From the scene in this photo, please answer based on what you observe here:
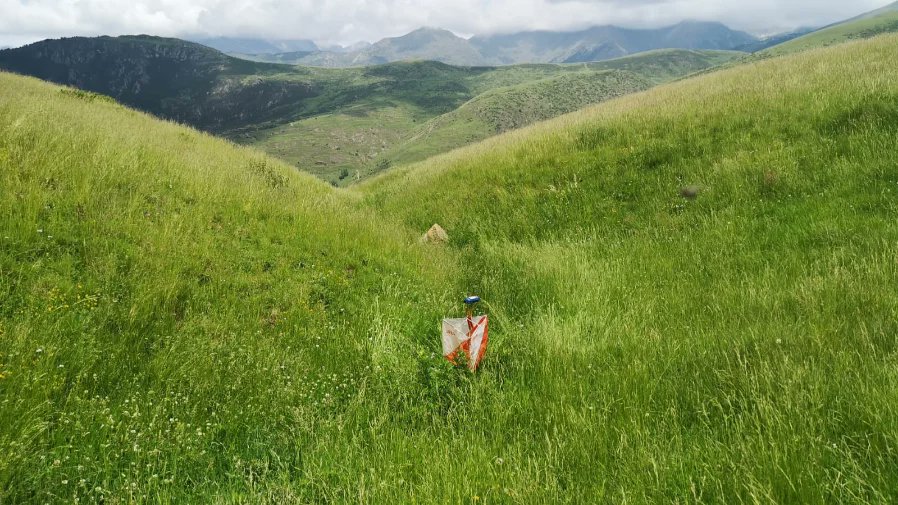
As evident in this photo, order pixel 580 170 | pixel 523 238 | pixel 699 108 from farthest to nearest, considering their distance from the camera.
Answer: pixel 699 108, pixel 580 170, pixel 523 238

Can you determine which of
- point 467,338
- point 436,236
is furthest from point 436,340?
point 436,236

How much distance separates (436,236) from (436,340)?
5.72m

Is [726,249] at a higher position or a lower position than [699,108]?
lower

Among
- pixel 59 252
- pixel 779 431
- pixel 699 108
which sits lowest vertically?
pixel 779 431

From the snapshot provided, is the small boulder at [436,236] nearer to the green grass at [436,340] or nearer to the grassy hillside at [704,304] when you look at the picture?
the grassy hillside at [704,304]

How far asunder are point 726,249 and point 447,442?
5.35m

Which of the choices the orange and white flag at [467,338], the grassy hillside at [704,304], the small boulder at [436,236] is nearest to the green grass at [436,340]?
the grassy hillside at [704,304]

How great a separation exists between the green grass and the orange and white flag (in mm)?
168

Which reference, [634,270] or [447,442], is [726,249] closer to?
[634,270]

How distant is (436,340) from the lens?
510 cm

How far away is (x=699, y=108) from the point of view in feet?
39.6

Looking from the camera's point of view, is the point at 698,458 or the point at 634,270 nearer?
the point at 698,458

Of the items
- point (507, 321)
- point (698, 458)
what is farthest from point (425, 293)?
point (698, 458)

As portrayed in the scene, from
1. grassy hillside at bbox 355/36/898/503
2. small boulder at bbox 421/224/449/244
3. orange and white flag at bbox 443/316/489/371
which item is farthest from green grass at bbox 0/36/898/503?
small boulder at bbox 421/224/449/244
